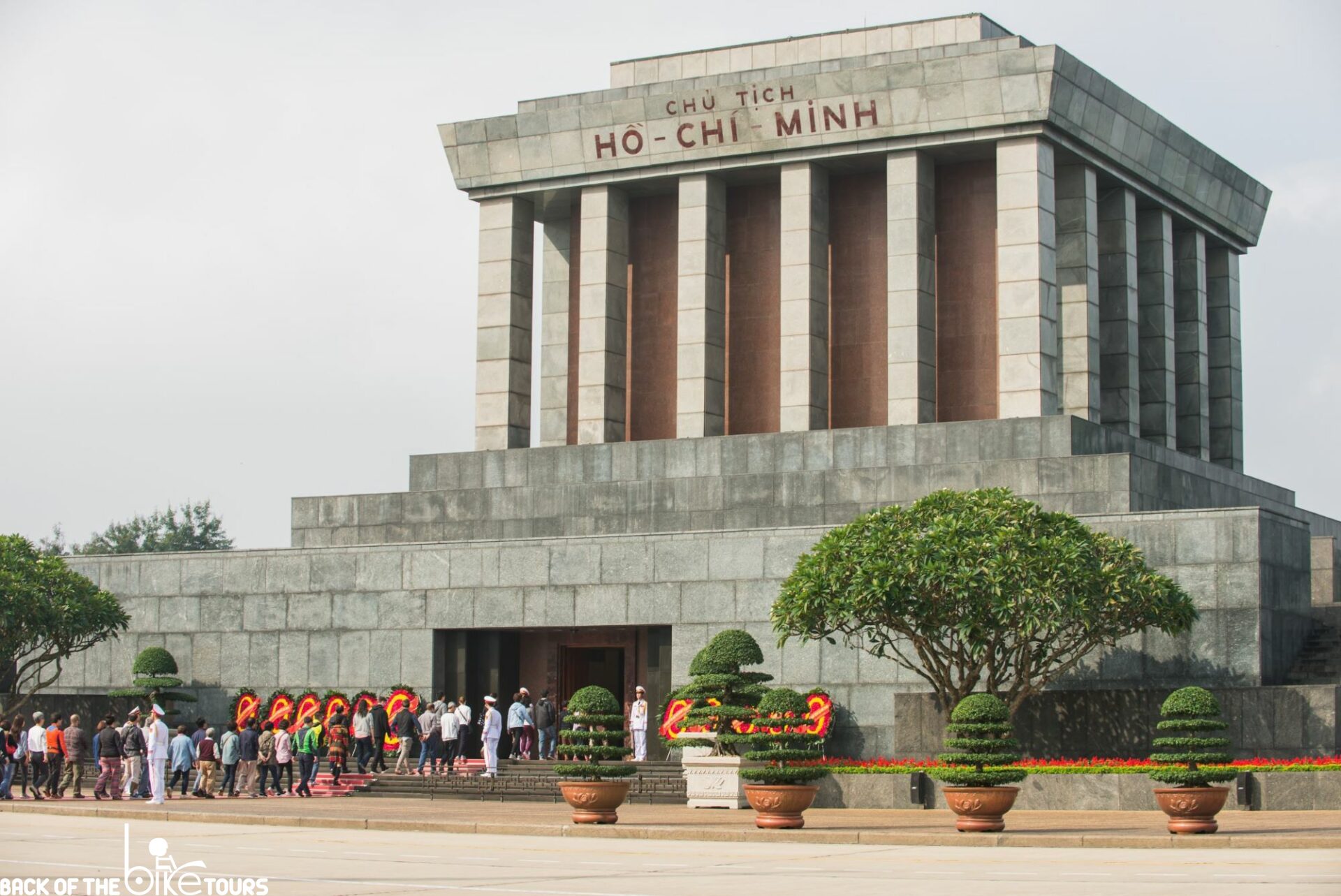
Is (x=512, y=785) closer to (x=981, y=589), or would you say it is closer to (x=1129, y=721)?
(x=981, y=589)

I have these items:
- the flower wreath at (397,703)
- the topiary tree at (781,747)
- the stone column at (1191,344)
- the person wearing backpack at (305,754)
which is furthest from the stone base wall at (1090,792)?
the stone column at (1191,344)

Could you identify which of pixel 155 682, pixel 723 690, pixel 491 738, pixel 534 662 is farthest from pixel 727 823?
pixel 155 682

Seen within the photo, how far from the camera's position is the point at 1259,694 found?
3059cm

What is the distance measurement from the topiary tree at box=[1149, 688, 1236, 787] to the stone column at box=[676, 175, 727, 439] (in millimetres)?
18409

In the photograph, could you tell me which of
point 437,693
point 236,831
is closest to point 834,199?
point 437,693

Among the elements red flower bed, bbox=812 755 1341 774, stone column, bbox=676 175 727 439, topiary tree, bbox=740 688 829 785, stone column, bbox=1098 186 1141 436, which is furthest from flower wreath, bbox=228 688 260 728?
stone column, bbox=1098 186 1141 436

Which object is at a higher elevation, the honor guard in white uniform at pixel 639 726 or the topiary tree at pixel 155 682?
the topiary tree at pixel 155 682

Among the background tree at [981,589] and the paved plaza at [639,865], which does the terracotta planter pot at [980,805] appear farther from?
the background tree at [981,589]

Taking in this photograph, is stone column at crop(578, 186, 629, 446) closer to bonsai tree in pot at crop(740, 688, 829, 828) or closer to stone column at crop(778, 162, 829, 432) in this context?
stone column at crop(778, 162, 829, 432)

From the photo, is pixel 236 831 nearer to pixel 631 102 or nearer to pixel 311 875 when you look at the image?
pixel 311 875

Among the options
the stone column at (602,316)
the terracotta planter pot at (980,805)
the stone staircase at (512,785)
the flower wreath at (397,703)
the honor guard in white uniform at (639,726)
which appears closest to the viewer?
the terracotta planter pot at (980,805)

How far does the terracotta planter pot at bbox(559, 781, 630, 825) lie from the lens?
2564 centimetres

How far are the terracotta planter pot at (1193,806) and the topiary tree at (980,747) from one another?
5.95 feet

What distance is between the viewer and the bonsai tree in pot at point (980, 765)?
23656 mm
